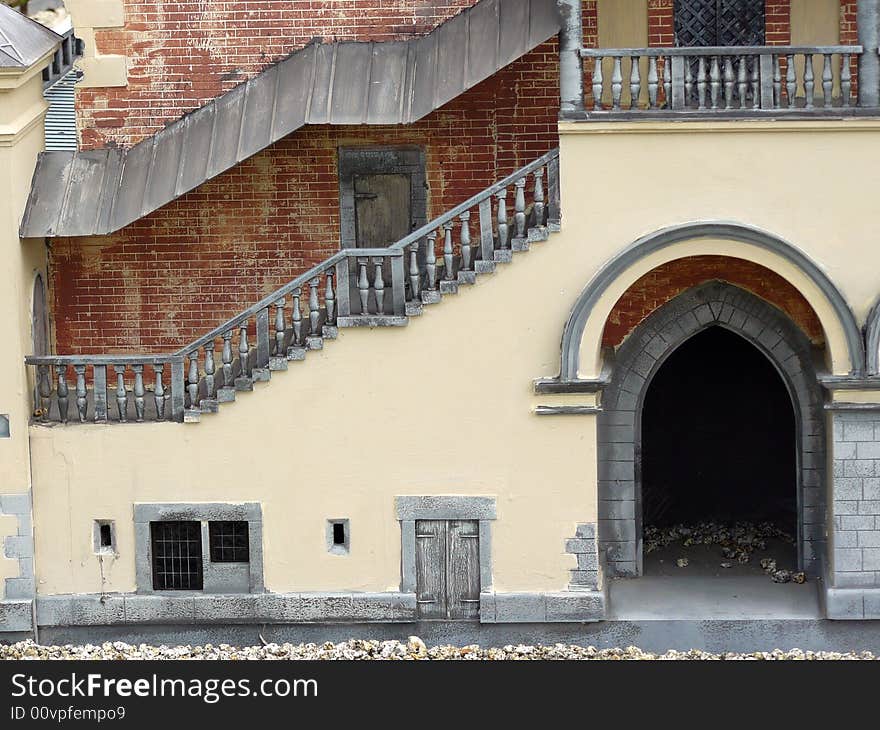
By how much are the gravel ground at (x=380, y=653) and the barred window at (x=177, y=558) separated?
63cm

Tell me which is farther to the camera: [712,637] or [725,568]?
[725,568]

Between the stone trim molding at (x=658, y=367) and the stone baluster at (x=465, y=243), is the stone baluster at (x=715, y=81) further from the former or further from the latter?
the stone baluster at (x=465, y=243)

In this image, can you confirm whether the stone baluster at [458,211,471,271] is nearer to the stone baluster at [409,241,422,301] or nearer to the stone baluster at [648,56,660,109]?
the stone baluster at [409,241,422,301]

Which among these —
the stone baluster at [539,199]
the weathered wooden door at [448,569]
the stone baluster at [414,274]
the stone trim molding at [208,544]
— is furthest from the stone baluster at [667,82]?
the stone trim molding at [208,544]

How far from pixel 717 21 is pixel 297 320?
5195mm

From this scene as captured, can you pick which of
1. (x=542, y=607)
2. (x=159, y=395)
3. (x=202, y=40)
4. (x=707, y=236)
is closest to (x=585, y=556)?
(x=542, y=607)

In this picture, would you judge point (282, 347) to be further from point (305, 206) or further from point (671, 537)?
point (671, 537)

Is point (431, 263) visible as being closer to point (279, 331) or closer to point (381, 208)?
point (279, 331)

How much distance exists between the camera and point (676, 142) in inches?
768

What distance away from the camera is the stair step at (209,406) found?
2012 cm

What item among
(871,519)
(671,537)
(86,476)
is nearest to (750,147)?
(871,519)

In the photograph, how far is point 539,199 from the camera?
19625 millimetres

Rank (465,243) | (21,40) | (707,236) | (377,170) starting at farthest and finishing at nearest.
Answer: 1. (377,170)
2. (21,40)
3. (465,243)
4. (707,236)

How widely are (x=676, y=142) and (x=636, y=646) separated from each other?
4.80 m
